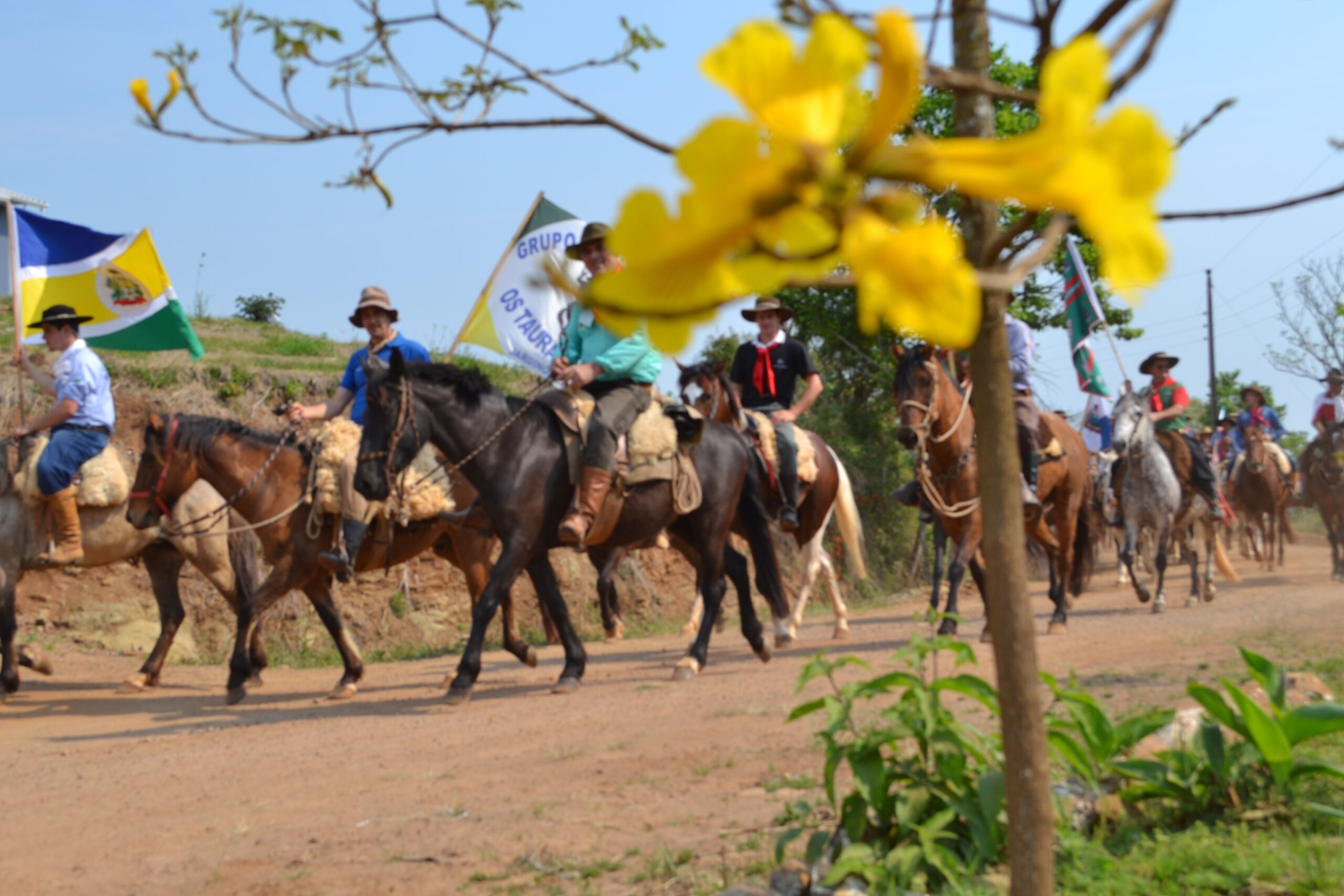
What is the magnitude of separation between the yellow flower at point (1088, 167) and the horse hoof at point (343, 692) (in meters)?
9.37

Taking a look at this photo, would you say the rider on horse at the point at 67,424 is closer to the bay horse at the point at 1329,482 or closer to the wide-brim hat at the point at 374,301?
the wide-brim hat at the point at 374,301

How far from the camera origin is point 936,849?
10.8 ft

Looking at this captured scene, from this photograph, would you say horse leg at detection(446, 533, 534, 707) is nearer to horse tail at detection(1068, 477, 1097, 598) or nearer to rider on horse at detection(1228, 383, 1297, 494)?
horse tail at detection(1068, 477, 1097, 598)

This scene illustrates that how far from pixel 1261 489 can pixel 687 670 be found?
13.8 m

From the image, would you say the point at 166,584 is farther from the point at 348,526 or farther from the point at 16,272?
the point at 16,272

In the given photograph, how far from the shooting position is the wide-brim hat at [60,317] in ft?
33.7

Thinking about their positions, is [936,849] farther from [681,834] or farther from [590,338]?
[590,338]

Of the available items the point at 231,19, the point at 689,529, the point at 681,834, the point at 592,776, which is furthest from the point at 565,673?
the point at 231,19

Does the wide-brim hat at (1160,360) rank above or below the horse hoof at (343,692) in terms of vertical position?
above

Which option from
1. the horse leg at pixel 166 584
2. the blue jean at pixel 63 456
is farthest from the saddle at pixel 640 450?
the horse leg at pixel 166 584

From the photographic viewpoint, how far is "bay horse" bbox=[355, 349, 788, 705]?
27.9 feet

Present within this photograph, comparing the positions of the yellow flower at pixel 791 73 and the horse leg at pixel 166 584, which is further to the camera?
the horse leg at pixel 166 584

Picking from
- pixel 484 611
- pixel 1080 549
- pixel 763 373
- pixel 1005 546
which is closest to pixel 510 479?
pixel 484 611

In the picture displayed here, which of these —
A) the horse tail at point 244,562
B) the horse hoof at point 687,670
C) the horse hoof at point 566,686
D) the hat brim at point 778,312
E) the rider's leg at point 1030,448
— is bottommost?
the horse hoof at point 566,686
